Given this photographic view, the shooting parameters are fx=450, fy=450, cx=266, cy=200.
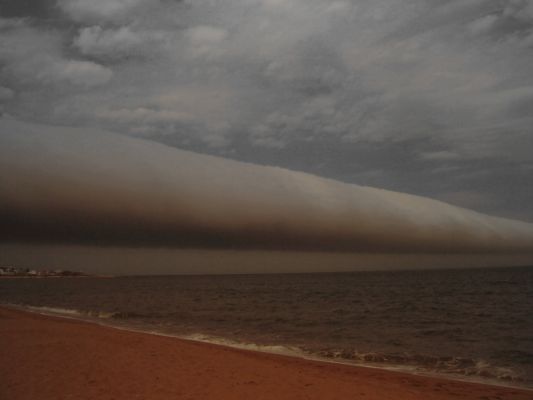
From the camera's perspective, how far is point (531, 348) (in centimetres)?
2002

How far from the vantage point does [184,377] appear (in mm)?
11898

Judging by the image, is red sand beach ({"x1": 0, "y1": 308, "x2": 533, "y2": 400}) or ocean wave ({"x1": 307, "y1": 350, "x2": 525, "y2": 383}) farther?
ocean wave ({"x1": 307, "y1": 350, "x2": 525, "y2": 383})

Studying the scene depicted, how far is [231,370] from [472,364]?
9.43 m

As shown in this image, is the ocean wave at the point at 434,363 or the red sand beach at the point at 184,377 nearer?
the red sand beach at the point at 184,377

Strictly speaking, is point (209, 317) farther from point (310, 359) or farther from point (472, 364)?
point (472, 364)

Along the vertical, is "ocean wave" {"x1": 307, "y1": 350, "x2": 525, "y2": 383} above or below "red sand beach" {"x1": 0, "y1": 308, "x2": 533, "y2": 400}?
below

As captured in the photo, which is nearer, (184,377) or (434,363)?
(184,377)

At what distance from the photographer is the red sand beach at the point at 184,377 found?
10.2 meters

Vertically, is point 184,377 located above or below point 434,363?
above

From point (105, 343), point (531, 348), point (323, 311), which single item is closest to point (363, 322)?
point (323, 311)

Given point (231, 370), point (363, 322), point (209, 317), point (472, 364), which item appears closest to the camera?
point (231, 370)

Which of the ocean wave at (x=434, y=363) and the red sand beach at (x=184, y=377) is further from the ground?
the red sand beach at (x=184, y=377)

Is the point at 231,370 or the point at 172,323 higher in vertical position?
the point at 231,370

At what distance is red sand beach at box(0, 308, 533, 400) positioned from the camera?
33.6ft
